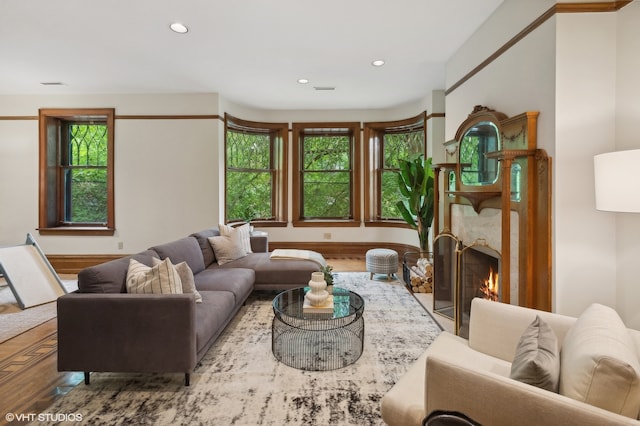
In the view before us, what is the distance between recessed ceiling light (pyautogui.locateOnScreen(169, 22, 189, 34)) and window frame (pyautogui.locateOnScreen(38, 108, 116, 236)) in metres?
2.53

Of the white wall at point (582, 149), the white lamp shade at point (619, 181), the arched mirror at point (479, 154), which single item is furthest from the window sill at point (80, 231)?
the white lamp shade at point (619, 181)

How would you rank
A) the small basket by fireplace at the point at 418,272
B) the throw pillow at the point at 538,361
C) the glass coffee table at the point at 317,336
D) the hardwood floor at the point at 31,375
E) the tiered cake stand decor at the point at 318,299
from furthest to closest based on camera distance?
the small basket by fireplace at the point at 418,272 → the tiered cake stand decor at the point at 318,299 → the glass coffee table at the point at 317,336 → the hardwood floor at the point at 31,375 → the throw pillow at the point at 538,361

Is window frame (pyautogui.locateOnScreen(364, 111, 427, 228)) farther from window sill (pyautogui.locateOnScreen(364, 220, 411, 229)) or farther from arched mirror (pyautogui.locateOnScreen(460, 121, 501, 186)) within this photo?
arched mirror (pyautogui.locateOnScreen(460, 121, 501, 186))

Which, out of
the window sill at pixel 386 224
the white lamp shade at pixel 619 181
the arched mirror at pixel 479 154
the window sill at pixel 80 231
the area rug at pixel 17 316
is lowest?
the area rug at pixel 17 316

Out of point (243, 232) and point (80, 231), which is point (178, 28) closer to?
point (243, 232)

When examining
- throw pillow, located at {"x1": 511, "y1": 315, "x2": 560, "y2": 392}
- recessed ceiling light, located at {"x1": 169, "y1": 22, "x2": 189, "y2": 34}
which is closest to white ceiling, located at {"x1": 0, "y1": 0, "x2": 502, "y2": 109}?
recessed ceiling light, located at {"x1": 169, "y1": 22, "x2": 189, "y2": 34}

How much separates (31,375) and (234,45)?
323 centimetres

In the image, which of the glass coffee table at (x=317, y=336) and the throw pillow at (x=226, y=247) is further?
the throw pillow at (x=226, y=247)

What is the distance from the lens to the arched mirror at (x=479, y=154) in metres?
2.65

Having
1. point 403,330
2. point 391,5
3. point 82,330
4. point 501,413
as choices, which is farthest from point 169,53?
point 501,413

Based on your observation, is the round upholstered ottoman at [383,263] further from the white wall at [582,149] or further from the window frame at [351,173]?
the white wall at [582,149]

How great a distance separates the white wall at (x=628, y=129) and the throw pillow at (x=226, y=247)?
348cm

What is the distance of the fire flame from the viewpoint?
2.71m

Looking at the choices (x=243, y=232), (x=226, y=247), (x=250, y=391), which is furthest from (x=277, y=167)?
(x=250, y=391)
